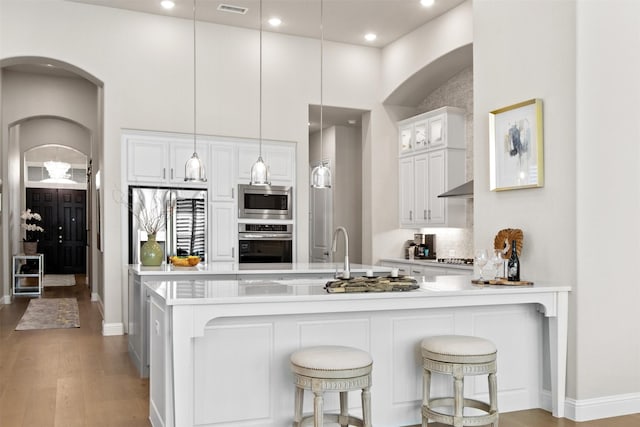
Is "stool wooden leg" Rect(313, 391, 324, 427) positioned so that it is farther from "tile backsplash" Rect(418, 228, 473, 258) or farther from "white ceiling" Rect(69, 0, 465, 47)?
"white ceiling" Rect(69, 0, 465, 47)

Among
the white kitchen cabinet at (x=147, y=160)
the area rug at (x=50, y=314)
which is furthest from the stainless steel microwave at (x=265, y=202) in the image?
the area rug at (x=50, y=314)

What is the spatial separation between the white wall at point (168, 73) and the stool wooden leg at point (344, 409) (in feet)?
13.3

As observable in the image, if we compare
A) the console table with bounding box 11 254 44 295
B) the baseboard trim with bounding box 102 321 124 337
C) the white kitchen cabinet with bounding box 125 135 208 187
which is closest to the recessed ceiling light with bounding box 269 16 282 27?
the white kitchen cabinet with bounding box 125 135 208 187

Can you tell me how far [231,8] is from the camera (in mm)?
6375

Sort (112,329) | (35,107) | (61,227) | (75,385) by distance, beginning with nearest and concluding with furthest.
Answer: (75,385) → (112,329) → (35,107) → (61,227)

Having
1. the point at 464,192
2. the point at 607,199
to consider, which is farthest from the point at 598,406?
the point at 464,192

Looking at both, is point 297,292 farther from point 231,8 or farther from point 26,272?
point 26,272

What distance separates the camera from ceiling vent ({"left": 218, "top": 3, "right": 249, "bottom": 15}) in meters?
6.30

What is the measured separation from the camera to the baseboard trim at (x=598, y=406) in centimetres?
351

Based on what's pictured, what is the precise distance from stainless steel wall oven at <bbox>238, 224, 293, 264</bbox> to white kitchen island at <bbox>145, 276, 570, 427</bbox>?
11.0ft

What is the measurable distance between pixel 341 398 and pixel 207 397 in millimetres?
703

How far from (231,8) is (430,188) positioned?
308 centimetres

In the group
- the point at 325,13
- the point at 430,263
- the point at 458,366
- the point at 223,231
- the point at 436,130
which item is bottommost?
the point at 458,366

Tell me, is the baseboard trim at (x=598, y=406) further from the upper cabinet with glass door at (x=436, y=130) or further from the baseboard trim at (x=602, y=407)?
the upper cabinet with glass door at (x=436, y=130)
